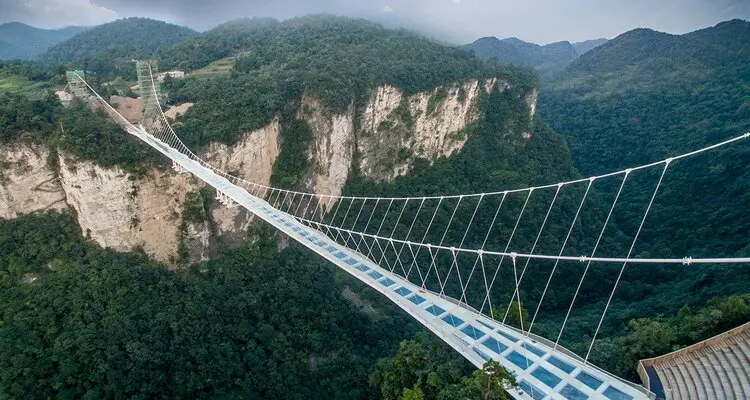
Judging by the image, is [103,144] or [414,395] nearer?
[414,395]

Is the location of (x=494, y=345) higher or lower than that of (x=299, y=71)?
lower

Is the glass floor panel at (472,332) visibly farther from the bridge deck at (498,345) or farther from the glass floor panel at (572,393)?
the glass floor panel at (572,393)

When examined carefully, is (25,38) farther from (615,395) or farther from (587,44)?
(587,44)

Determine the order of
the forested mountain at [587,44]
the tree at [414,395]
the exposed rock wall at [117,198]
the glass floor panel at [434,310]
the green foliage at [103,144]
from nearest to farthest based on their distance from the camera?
the tree at [414,395], the glass floor panel at [434,310], the green foliage at [103,144], the exposed rock wall at [117,198], the forested mountain at [587,44]

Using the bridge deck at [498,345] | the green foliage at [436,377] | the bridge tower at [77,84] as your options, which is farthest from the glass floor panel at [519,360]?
the bridge tower at [77,84]

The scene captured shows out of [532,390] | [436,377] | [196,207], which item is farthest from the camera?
[196,207]

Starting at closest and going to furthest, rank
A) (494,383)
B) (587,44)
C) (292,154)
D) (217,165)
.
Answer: (494,383), (217,165), (292,154), (587,44)

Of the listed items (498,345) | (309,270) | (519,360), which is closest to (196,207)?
(309,270)

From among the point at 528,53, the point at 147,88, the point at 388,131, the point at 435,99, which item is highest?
the point at 528,53
